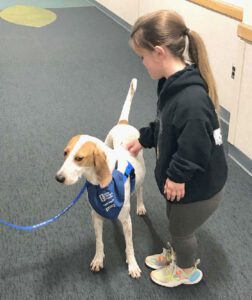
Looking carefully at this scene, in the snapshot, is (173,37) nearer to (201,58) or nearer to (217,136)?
(201,58)

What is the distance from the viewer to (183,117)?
1205mm

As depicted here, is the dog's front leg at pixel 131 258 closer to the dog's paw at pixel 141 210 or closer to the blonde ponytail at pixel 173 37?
the dog's paw at pixel 141 210

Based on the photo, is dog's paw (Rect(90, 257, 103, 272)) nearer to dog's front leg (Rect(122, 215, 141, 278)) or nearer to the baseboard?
dog's front leg (Rect(122, 215, 141, 278))

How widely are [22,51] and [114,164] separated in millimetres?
3294

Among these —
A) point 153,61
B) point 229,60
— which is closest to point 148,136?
point 153,61

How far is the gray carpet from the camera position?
1635 mm

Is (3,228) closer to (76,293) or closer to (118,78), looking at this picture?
(76,293)

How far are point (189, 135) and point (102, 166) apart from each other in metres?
0.38

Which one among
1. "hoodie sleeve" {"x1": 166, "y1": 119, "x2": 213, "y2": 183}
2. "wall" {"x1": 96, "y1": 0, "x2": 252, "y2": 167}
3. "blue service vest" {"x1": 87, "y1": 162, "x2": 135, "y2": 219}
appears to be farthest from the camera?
"wall" {"x1": 96, "y1": 0, "x2": 252, "y2": 167}

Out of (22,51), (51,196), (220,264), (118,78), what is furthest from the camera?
(22,51)

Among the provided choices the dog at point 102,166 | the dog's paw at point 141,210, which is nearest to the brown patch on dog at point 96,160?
the dog at point 102,166

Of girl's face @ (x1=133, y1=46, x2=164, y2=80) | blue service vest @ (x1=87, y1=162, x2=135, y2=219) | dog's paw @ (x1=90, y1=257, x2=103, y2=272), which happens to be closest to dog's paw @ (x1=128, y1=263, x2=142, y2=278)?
dog's paw @ (x1=90, y1=257, x2=103, y2=272)

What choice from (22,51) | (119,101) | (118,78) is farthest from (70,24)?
(119,101)

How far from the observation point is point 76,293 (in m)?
1.60
